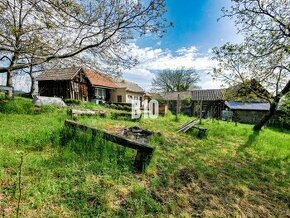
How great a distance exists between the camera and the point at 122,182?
14.2ft

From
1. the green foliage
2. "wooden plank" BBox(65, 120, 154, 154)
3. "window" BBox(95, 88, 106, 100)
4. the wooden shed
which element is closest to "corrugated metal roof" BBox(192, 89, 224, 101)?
the green foliage

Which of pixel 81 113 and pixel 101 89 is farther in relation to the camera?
pixel 101 89

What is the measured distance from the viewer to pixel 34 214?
3102mm

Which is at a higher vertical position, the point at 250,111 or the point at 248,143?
the point at 250,111

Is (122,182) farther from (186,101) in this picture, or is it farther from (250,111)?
(186,101)

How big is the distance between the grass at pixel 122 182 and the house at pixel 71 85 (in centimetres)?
2247

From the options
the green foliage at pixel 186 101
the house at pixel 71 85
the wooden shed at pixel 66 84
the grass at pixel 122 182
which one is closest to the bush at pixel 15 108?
the grass at pixel 122 182

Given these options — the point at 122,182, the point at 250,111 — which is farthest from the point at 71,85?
the point at 122,182

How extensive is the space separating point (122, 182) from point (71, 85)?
2593cm

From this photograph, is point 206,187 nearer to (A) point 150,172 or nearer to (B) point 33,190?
(A) point 150,172

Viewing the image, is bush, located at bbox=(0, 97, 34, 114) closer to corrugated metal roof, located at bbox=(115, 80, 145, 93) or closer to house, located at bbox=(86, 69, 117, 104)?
house, located at bbox=(86, 69, 117, 104)

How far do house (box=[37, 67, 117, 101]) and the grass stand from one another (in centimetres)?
2247

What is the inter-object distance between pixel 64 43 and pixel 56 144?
10.4 feet

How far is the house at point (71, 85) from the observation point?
28.3m
